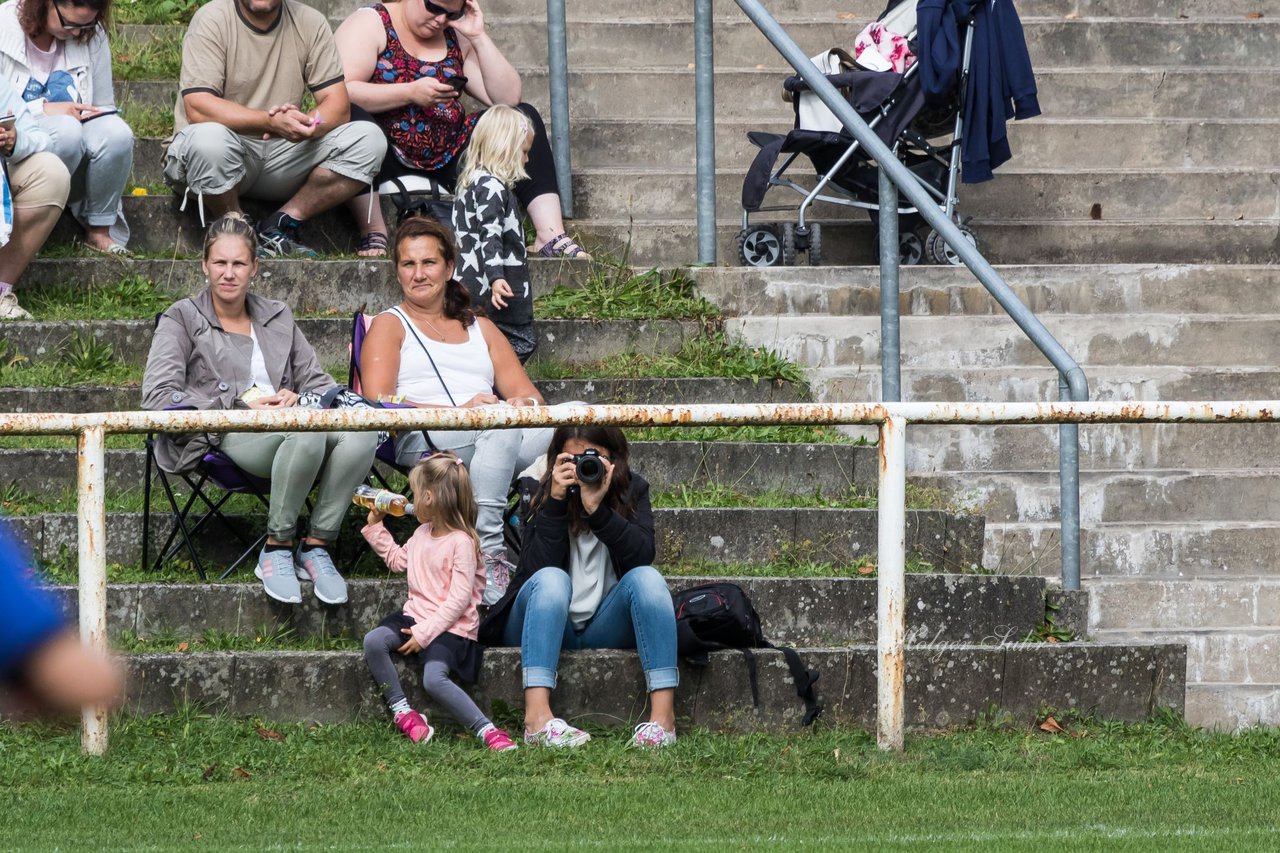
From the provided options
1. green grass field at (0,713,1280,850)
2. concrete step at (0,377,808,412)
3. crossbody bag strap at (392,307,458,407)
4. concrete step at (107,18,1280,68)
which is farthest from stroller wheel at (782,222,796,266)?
green grass field at (0,713,1280,850)

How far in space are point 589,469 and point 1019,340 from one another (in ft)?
10.9

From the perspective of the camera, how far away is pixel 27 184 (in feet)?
26.2

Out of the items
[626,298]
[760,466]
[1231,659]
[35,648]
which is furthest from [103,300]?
[35,648]

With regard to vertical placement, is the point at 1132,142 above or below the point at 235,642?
above

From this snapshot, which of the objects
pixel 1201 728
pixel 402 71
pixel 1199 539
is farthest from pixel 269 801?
pixel 402 71

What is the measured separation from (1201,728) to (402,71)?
4978mm

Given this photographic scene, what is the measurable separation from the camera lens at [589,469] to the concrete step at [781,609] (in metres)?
0.77

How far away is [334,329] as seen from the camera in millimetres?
8242

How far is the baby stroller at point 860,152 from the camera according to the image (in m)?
9.17

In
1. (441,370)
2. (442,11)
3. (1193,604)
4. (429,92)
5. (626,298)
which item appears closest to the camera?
(441,370)

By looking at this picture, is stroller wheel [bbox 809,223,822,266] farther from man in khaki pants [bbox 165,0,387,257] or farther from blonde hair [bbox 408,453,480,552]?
blonde hair [bbox 408,453,480,552]

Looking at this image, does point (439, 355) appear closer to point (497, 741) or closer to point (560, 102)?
point (497, 741)

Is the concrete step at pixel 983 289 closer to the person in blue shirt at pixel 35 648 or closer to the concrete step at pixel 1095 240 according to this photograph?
the concrete step at pixel 1095 240

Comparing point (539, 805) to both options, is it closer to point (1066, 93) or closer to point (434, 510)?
point (434, 510)
